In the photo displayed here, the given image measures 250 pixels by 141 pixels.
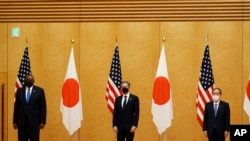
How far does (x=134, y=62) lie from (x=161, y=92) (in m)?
1.19

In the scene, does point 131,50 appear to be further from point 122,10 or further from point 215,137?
point 215,137

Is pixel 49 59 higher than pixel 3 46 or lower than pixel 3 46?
lower

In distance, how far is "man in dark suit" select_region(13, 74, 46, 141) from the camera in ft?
27.3

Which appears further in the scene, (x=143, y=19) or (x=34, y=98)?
(x=143, y=19)

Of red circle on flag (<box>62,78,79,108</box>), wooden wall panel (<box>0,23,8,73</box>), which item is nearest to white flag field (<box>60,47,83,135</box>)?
red circle on flag (<box>62,78,79,108</box>)

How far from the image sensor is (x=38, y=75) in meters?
10.6

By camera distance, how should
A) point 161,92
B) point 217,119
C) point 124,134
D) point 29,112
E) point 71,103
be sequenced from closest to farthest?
point 217,119, point 29,112, point 124,134, point 161,92, point 71,103

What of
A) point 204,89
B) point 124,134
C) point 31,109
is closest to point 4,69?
point 31,109

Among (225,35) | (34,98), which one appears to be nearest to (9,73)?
(34,98)

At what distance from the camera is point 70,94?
962cm

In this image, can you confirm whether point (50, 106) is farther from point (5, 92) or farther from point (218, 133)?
point (218, 133)

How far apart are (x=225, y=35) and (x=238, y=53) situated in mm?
465

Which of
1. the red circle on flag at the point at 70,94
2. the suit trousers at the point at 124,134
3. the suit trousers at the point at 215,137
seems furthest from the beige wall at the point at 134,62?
the suit trousers at the point at 215,137

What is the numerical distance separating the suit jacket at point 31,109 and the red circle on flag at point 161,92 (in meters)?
2.30
